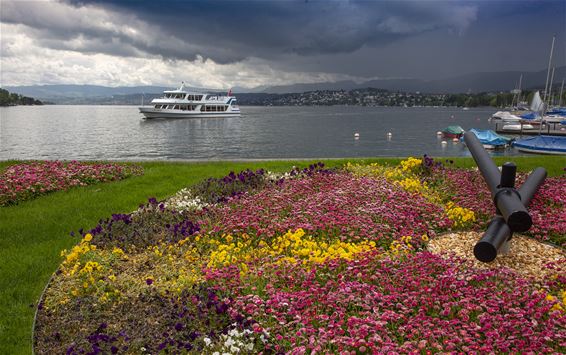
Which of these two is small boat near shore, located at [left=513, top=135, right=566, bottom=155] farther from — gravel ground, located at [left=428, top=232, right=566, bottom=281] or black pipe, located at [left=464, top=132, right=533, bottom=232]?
gravel ground, located at [left=428, top=232, right=566, bottom=281]

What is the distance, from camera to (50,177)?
1354 centimetres

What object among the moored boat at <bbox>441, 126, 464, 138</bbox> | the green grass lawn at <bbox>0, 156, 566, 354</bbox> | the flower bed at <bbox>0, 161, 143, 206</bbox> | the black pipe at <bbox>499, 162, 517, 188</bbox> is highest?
the black pipe at <bbox>499, 162, 517, 188</bbox>

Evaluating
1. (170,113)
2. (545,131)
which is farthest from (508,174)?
(170,113)

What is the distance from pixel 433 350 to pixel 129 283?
4.56 m

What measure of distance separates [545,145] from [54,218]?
133 feet

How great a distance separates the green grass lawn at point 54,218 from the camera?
6289mm

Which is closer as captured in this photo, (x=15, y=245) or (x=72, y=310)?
(x=72, y=310)

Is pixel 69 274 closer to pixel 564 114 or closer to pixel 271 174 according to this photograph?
pixel 271 174

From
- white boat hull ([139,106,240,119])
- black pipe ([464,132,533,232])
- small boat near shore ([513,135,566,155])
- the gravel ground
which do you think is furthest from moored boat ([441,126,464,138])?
the gravel ground

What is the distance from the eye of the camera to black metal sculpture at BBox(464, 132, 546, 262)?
5570mm

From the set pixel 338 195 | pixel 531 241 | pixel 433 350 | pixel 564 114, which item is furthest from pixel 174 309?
pixel 564 114

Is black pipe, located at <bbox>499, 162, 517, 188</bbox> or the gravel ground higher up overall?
black pipe, located at <bbox>499, 162, 517, 188</bbox>

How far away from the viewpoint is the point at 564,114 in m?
79.6

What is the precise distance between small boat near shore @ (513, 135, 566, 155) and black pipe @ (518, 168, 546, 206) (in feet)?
103
